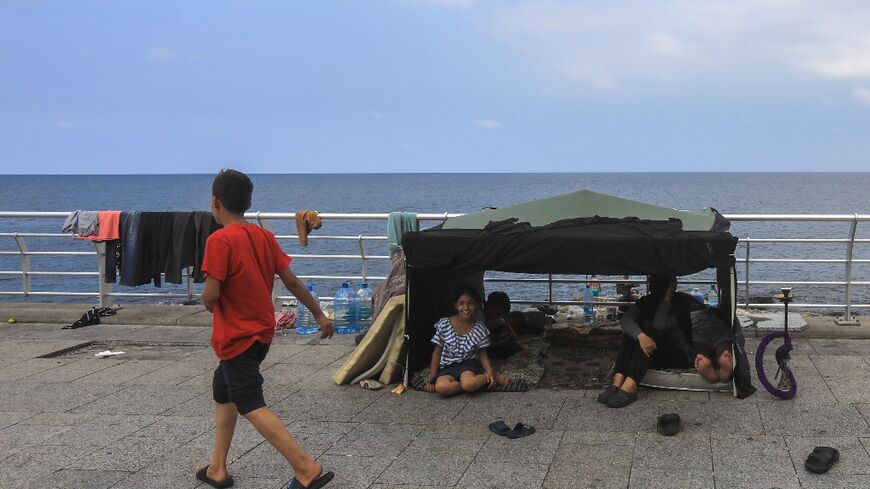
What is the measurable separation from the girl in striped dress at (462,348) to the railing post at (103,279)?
5756 millimetres

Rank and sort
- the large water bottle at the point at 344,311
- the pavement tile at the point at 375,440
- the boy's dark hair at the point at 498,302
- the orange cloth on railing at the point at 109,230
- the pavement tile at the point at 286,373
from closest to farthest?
the pavement tile at the point at 375,440
the pavement tile at the point at 286,373
the boy's dark hair at the point at 498,302
the large water bottle at the point at 344,311
the orange cloth on railing at the point at 109,230

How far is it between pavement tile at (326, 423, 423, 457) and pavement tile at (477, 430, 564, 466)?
0.59 meters

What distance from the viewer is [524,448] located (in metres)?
5.70

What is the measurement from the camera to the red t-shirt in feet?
15.2

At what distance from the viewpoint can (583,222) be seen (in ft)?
24.1

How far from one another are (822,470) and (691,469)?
0.74 meters

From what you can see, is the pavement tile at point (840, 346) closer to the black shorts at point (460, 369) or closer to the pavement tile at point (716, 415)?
the pavement tile at point (716, 415)

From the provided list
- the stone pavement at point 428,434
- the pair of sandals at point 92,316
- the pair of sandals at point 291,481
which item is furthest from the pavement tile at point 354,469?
the pair of sandals at point 92,316

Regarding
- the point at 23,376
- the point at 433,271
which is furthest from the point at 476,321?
the point at 23,376

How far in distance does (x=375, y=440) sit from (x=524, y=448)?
1.06 metres

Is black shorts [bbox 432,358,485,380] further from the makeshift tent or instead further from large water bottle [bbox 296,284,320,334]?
large water bottle [bbox 296,284,320,334]

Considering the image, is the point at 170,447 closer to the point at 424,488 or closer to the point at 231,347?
the point at 231,347

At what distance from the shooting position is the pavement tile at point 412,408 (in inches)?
258

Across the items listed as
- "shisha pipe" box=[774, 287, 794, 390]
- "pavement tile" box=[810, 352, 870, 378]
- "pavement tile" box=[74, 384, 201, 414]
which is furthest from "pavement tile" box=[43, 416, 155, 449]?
"pavement tile" box=[810, 352, 870, 378]
